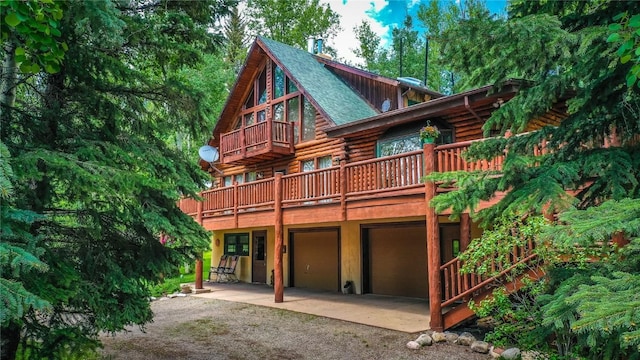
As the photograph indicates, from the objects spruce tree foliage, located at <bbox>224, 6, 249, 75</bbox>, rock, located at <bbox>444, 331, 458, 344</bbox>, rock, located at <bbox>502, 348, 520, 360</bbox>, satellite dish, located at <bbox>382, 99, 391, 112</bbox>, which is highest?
spruce tree foliage, located at <bbox>224, 6, 249, 75</bbox>

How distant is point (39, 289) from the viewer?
399cm

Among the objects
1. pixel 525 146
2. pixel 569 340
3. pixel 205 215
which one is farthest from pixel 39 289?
pixel 205 215

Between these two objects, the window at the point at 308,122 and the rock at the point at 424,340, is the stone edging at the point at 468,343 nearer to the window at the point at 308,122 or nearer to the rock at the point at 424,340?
the rock at the point at 424,340

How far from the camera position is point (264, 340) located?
318 inches

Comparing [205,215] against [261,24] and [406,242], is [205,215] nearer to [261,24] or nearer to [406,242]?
[406,242]

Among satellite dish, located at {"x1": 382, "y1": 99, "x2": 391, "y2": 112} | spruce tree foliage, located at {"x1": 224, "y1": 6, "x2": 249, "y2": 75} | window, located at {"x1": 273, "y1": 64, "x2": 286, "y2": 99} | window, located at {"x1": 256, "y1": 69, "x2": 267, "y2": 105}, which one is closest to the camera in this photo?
satellite dish, located at {"x1": 382, "y1": 99, "x2": 391, "y2": 112}

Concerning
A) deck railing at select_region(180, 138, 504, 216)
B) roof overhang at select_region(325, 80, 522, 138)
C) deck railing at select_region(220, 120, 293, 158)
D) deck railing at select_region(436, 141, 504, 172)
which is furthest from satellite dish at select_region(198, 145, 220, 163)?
deck railing at select_region(436, 141, 504, 172)

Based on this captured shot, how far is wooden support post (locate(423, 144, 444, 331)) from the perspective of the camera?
26.6 ft

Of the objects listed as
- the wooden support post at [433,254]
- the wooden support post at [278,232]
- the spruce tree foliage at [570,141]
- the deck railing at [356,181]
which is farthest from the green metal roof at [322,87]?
the spruce tree foliage at [570,141]

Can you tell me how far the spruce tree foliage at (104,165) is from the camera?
4.49 m

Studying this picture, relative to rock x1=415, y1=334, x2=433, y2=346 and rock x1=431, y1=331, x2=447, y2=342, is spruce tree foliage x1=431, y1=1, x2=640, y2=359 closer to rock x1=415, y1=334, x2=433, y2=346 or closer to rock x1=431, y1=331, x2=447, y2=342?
rock x1=415, y1=334, x2=433, y2=346

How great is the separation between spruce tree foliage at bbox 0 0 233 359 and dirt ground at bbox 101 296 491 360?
1.81 metres

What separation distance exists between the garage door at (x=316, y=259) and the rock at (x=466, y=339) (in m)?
7.26

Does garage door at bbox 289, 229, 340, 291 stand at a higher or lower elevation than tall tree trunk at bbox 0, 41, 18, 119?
lower
